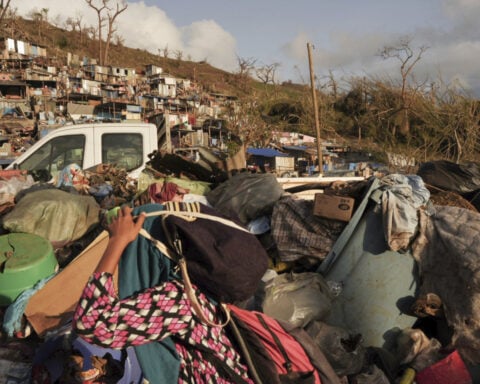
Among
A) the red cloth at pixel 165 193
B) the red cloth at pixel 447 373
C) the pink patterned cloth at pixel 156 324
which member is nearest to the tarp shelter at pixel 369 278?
the red cloth at pixel 447 373

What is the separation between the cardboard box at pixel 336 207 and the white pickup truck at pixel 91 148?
2.89 m

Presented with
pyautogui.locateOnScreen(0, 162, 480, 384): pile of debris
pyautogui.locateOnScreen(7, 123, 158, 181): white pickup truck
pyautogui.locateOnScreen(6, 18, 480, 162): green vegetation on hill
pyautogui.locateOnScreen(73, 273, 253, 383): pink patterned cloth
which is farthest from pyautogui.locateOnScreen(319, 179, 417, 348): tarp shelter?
pyautogui.locateOnScreen(6, 18, 480, 162): green vegetation on hill

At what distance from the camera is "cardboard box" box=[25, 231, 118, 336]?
2.61 metres

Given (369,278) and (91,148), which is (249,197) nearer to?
(369,278)

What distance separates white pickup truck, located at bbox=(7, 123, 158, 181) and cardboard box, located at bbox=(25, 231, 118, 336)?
2.51m

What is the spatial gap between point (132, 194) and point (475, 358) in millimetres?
3543

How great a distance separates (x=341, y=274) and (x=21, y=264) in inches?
92.0

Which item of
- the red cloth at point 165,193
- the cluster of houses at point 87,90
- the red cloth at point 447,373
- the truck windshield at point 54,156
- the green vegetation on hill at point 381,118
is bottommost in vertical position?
the red cloth at point 447,373

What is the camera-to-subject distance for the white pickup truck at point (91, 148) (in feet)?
16.5

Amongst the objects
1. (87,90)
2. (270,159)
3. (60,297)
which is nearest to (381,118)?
(270,159)

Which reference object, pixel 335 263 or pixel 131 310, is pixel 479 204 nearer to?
pixel 335 263

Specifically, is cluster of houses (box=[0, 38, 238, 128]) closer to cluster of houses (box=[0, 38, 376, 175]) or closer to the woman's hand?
cluster of houses (box=[0, 38, 376, 175])

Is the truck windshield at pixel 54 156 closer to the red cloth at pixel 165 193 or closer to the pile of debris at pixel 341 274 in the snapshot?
the pile of debris at pixel 341 274

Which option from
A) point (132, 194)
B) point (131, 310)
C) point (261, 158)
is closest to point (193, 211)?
point (131, 310)
